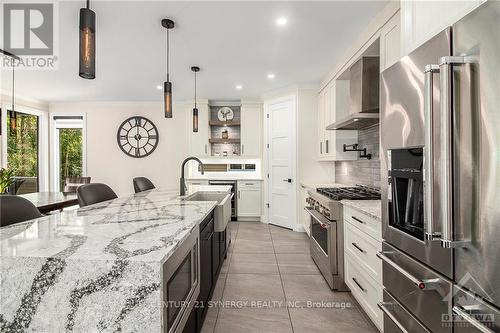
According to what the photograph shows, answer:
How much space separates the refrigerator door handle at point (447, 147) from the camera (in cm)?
92

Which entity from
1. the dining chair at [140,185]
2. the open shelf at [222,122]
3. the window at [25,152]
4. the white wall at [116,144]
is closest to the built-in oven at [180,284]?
the dining chair at [140,185]

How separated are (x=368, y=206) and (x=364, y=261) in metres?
0.44

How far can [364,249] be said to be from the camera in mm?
2068

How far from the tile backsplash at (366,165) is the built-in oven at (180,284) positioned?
8.09 ft

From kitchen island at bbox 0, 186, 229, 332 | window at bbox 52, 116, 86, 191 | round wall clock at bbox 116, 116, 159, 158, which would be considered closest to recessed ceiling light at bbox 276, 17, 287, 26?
kitchen island at bbox 0, 186, 229, 332

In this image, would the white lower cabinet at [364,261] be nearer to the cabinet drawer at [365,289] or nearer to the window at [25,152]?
the cabinet drawer at [365,289]

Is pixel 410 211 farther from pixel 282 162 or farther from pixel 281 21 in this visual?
pixel 282 162

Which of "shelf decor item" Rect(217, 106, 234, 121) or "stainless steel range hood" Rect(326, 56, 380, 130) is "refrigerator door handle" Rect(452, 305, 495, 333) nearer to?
"stainless steel range hood" Rect(326, 56, 380, 130)

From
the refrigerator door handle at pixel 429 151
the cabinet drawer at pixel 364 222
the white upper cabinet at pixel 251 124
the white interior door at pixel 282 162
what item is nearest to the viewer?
the refrigerator door handle at pixel 429 151

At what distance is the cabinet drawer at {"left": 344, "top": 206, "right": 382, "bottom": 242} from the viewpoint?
6.03 feet

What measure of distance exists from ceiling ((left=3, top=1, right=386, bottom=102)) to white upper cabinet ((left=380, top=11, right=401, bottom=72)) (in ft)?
0.83

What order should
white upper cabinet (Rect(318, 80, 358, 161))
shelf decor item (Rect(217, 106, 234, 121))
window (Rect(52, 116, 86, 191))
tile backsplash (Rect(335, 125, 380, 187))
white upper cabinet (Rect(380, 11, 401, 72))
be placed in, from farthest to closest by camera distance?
window (Rect(52, 116, 86, 191)) → shelf decor item (Rect(217, 106, 234, 121)) → white upper cabinet (Rect(318, 80, 358, 161)) → tile backsplash (Rect(335, 125, 380, 187)) → white upper cabinet (Rect(380, 11, 401, 72))

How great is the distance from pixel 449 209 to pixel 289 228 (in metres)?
4.19

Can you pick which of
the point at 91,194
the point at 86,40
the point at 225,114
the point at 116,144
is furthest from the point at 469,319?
the point at 116,144
